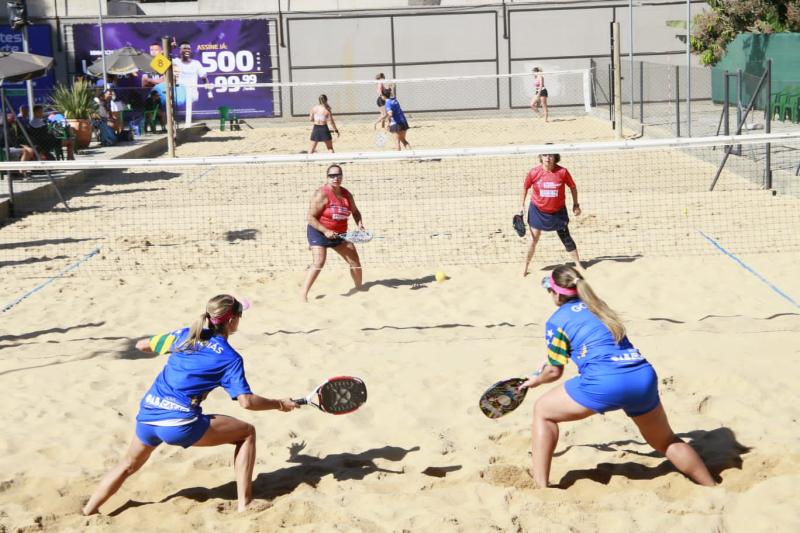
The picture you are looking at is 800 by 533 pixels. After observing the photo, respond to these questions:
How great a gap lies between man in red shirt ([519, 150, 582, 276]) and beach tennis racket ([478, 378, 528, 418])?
5.39 metres

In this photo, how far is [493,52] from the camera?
1358 inches

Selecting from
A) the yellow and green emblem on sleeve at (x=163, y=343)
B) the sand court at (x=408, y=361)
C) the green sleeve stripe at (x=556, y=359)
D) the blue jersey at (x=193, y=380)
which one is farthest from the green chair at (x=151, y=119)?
the green sleeve stripe at (x=556, y=359)

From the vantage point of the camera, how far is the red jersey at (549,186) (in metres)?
11.7

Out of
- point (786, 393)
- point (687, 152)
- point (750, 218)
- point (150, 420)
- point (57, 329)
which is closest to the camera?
point (150, 420)

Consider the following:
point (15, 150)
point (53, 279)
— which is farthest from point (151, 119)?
point (53, 279)

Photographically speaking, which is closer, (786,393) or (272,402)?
(272,402)

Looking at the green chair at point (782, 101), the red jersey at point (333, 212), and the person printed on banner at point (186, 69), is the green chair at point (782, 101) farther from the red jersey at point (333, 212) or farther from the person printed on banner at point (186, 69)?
the person printed on banner at point (186, 69)

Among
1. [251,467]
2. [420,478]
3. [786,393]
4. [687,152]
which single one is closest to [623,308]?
[786,393]

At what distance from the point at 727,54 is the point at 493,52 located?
24.2 feet

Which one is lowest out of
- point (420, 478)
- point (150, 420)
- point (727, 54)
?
point (420, 478)

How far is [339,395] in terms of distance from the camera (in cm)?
634

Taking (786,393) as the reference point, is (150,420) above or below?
above

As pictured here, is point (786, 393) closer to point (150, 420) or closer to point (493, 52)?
point (150, 420)

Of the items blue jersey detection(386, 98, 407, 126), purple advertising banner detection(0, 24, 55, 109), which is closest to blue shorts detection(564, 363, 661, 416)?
blue jersey detection(386, 98, 407, 126)
